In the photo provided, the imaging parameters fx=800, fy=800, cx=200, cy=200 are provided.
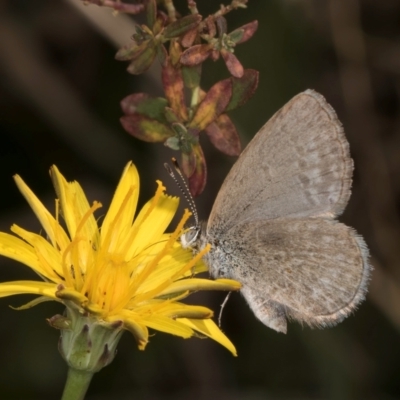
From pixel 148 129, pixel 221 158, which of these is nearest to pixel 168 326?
pixel 148 129

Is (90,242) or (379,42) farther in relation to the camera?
(379,42)

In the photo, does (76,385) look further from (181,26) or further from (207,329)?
(181,26)

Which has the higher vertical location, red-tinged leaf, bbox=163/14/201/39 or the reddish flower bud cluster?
red-tinged leaf, bbox=163/14/201/39

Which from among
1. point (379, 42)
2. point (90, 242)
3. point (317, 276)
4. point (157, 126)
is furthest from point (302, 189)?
point (379, 42)

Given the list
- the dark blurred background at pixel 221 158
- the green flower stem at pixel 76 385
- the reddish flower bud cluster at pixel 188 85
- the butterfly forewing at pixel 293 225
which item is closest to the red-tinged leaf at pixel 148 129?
the reddish flower bud cluster at pixel 188 85

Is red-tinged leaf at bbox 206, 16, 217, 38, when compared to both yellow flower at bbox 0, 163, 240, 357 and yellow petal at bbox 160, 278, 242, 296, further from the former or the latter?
yellow petal at bbox 160, 278, 242, 296

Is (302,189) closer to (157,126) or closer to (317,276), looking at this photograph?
(317,276)

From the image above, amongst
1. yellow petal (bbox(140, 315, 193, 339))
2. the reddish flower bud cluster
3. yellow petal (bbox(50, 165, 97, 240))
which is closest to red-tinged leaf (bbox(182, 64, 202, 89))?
the reddish flower bud cluster
